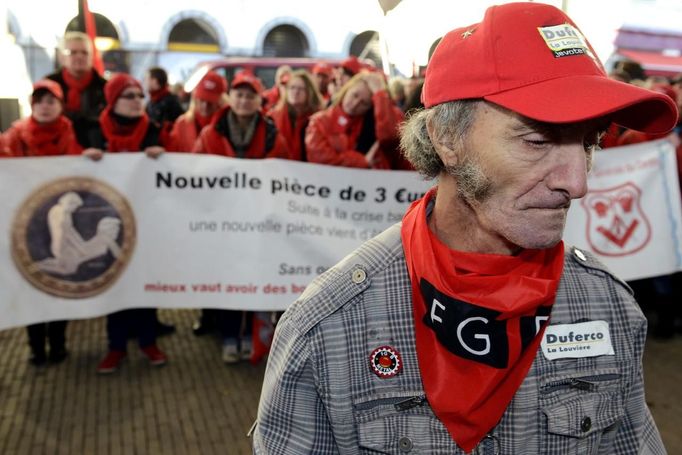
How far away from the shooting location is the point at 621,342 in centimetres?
144

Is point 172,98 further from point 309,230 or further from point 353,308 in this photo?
point 353,308

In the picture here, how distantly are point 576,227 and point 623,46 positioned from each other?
15494 mm

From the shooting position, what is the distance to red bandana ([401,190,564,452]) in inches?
50.9

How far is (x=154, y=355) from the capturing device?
183 inches

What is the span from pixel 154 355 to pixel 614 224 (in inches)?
141

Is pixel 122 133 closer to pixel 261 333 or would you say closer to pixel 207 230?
pixel 207 230

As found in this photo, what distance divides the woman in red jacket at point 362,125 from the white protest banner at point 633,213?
1468mm

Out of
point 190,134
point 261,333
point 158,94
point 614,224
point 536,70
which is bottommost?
point 261,333

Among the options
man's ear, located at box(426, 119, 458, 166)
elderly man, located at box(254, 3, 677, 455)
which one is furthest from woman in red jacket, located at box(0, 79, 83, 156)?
man's ear, located at box(426, 119, 458, 166)

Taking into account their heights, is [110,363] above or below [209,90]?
below

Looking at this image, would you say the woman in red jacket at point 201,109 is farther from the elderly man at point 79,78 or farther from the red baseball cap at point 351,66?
the red baseball cap at point 351,66

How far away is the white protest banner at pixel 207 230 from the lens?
4.18 meters

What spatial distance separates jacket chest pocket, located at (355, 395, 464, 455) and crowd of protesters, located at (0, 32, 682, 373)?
3328 millimetres

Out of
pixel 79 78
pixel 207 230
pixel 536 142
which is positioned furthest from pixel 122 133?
pixel 536 142
